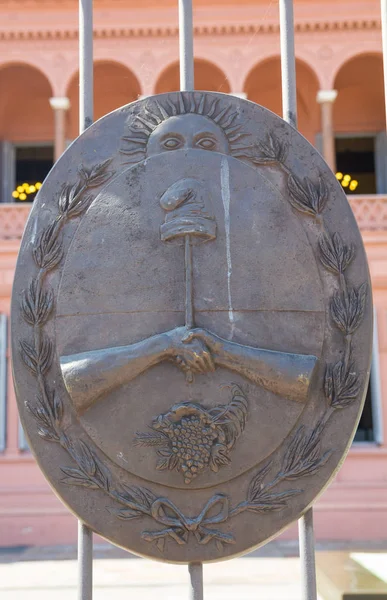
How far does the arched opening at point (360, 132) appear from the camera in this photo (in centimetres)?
1198

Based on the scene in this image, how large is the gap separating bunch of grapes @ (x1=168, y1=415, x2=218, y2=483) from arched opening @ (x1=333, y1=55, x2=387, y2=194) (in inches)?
425

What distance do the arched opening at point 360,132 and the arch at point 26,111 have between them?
16.8 ft

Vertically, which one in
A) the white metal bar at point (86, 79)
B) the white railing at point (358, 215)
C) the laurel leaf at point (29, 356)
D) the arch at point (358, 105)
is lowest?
the laurel leaf at point (29, 356)

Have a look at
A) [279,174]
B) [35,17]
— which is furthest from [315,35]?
[279,174]

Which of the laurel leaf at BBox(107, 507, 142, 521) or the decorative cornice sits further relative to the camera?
the decorative cornice

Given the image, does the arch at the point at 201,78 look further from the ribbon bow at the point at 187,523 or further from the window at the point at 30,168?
the ribbon bow at the point at 187,523

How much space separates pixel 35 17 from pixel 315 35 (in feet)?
14.0

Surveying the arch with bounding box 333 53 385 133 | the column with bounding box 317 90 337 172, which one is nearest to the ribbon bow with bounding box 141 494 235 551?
the column with bounding box 317 90 337 172

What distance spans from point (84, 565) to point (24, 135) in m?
11.5

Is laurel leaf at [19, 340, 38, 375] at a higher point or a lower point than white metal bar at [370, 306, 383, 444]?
higher

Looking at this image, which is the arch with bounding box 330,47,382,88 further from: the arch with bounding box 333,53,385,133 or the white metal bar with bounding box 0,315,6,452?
the white metal bar with bounding box 0,315,6,452

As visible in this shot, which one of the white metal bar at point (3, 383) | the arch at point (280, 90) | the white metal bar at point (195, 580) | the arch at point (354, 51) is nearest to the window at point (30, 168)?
the white metal bar at point (3, 383)

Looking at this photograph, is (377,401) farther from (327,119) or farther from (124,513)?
(124,513)

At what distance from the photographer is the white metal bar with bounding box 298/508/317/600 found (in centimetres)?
172
